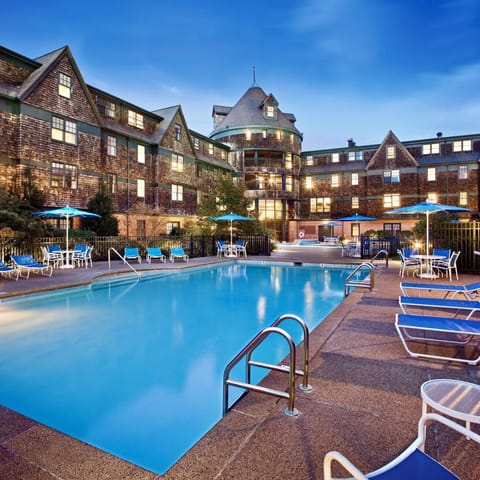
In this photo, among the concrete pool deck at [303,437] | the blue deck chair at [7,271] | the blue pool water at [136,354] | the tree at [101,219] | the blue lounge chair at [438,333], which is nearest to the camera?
the concrete pool deck at [303,437]

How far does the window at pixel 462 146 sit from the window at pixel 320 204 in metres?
13.0

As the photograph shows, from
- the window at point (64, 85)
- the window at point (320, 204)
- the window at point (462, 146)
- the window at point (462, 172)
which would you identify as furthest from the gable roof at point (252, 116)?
the window at point (64, 85)

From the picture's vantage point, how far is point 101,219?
20375mm

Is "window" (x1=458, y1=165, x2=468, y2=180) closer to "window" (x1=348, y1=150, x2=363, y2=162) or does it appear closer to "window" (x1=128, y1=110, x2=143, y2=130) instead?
"window" (x1=348, y1=150, x2=363, y2=162)

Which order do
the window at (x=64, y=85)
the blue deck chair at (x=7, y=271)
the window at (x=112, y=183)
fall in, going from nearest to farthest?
the blue deck chair at (x=7, y=271) < the window at (x=64, y=85) < the window at (x=112, y=183)

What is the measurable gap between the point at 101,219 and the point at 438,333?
61.3 ft

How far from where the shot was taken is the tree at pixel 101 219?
20203 mm

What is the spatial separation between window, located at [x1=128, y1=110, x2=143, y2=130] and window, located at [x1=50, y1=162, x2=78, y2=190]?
682 cm

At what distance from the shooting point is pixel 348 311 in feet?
23.4

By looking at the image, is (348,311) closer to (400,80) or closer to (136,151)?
(136,151)

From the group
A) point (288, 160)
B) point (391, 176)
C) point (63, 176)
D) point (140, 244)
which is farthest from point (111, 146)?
point (391, 176)

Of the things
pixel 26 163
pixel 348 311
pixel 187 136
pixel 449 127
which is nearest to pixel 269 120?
pixel 187 136

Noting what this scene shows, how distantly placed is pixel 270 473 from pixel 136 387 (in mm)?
3194

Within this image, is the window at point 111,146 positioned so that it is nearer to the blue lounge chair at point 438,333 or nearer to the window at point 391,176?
the blue lounge chair at point 438,333
